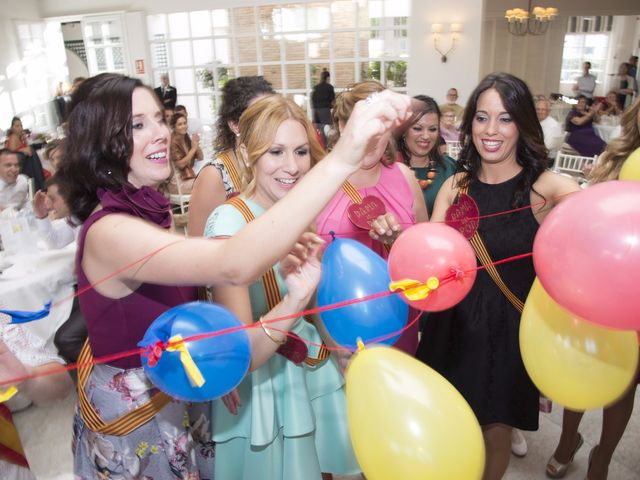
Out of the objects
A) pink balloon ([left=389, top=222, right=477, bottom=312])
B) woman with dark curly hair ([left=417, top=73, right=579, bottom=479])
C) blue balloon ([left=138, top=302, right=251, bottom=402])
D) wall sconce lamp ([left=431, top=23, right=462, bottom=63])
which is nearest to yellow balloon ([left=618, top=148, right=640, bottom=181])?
woman with dark curly hair ([left=417, top=73, right=579, bottom=479])

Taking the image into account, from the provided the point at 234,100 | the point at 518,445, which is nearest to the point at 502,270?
the point at 518,445

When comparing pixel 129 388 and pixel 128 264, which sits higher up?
pixel 128 264

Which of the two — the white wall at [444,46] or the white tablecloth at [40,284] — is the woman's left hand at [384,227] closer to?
the white tablecloth at [40,284]

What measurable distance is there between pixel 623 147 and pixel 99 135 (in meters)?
1.73

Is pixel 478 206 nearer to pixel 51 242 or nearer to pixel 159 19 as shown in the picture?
pixel 51 242

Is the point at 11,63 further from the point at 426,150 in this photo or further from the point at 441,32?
the point at 426,150

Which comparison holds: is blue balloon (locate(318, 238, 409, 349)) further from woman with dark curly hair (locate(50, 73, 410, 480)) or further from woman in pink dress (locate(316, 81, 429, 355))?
woman in pink dress (locate(316, 81, 429, 355))

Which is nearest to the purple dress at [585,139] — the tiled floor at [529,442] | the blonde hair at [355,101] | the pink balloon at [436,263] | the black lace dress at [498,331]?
the tiled floor at [529,442]

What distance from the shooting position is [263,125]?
4.54 feet

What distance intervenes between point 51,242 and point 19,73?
31.5 feet

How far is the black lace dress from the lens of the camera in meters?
1.54

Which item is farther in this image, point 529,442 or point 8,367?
point 529,442

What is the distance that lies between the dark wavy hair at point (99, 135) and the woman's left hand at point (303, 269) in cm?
40

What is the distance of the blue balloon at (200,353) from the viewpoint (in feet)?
2.86
